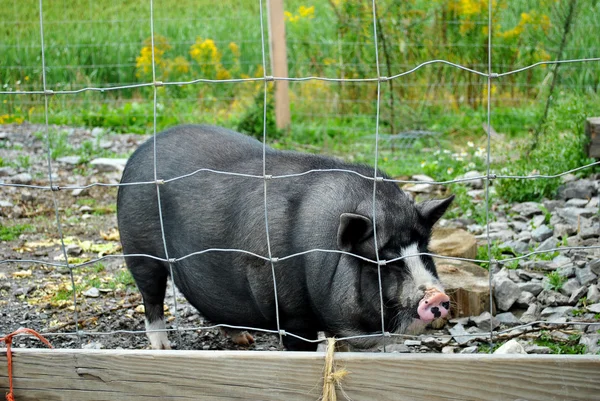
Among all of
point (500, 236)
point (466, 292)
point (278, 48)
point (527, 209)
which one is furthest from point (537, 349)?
point (278, 48)

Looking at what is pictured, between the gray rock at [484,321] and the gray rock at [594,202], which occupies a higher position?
the gray rock at [594,202]

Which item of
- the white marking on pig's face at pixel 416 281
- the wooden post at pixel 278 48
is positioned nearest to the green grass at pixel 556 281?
the white marking on pig's face at pixel 416 281

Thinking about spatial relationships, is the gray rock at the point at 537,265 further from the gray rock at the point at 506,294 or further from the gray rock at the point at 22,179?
the gray rock at the point at 22,179

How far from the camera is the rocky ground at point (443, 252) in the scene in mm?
4668

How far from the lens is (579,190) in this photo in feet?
21.5

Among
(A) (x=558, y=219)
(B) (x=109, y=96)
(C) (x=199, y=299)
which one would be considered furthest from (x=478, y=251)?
(B) (x=109, y=96)

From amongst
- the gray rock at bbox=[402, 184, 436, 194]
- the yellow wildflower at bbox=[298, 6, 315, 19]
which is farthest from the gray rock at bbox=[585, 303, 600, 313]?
the yellow wildflower at bbox=[298, 6, 315, 19]

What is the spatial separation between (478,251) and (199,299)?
2051mm

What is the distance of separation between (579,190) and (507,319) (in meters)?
2.11

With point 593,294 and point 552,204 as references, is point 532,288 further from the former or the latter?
point 552,204

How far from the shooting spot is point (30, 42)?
10.9m

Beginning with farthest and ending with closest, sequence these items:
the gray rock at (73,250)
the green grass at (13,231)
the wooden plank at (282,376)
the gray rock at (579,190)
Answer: the green grass at (13,231) < the gray rock at (579,190) < the gray rock at (73,250) < the wooden plank at (282,376)

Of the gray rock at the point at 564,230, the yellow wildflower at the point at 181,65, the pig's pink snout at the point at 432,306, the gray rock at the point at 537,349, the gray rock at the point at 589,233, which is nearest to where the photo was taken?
the pig's pink snout at the point at 432,306

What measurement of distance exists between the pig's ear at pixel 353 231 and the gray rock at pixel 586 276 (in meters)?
1.80
